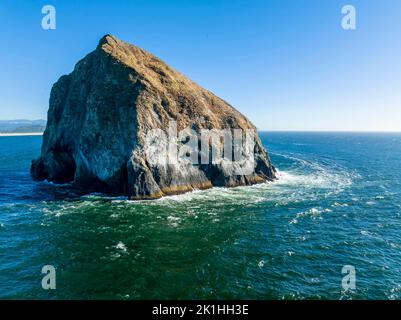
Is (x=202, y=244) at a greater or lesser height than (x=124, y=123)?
lesser

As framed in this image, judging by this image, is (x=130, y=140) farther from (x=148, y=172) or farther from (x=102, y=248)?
(x=102, y=248)

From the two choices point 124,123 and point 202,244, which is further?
point 124,123

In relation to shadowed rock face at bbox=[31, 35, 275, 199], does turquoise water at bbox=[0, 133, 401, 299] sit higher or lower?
lower

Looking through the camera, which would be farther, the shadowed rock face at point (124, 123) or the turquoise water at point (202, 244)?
the shadowed rock face at point (124, 123)

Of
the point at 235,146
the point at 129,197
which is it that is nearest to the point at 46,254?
the point at 129,197

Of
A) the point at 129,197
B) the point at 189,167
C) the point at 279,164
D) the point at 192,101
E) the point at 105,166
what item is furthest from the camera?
the point at 279,164
